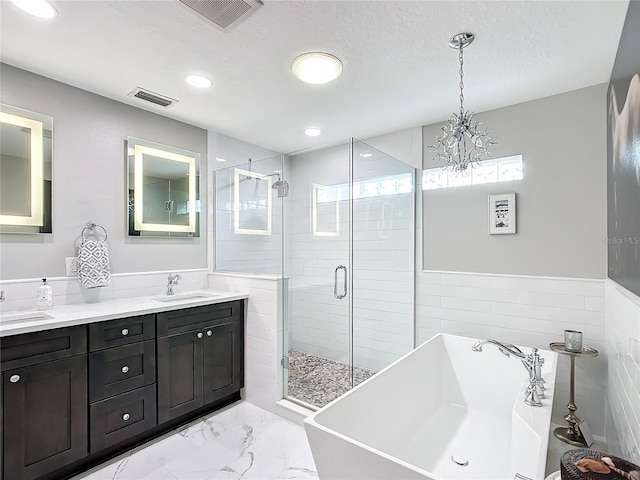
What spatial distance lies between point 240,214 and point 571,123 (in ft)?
10.2

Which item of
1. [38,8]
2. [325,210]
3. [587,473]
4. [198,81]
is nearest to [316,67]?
[198,81]

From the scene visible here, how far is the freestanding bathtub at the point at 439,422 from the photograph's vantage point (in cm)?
132

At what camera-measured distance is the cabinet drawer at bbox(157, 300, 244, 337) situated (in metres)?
2.50

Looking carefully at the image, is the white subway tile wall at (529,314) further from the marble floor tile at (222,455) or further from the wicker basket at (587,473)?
the wicker basket at (587,473)

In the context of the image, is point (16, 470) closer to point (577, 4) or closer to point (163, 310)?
point (163, 310)

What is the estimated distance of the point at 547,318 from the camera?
2.65m

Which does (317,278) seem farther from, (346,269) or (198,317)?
(198,317)

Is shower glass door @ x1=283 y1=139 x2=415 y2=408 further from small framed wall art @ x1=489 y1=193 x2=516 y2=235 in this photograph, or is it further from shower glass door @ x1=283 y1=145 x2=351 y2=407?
small framed wall art @ x1=489 y1=193 x2=516 y2=235

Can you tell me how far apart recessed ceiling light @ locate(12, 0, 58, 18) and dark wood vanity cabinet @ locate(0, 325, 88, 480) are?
68.2 inches

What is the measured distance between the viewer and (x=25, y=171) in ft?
7.43

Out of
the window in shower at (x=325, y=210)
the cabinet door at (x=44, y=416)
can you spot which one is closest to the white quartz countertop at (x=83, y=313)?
the cabinet door at (x=44, y=416)

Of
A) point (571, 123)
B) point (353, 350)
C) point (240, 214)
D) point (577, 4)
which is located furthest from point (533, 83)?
point (240, 214)

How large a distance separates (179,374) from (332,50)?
260 cm

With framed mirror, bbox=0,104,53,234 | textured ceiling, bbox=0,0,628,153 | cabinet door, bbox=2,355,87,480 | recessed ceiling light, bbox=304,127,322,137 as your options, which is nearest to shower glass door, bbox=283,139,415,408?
recessed ceiling light, bbox=304,127,322,137
